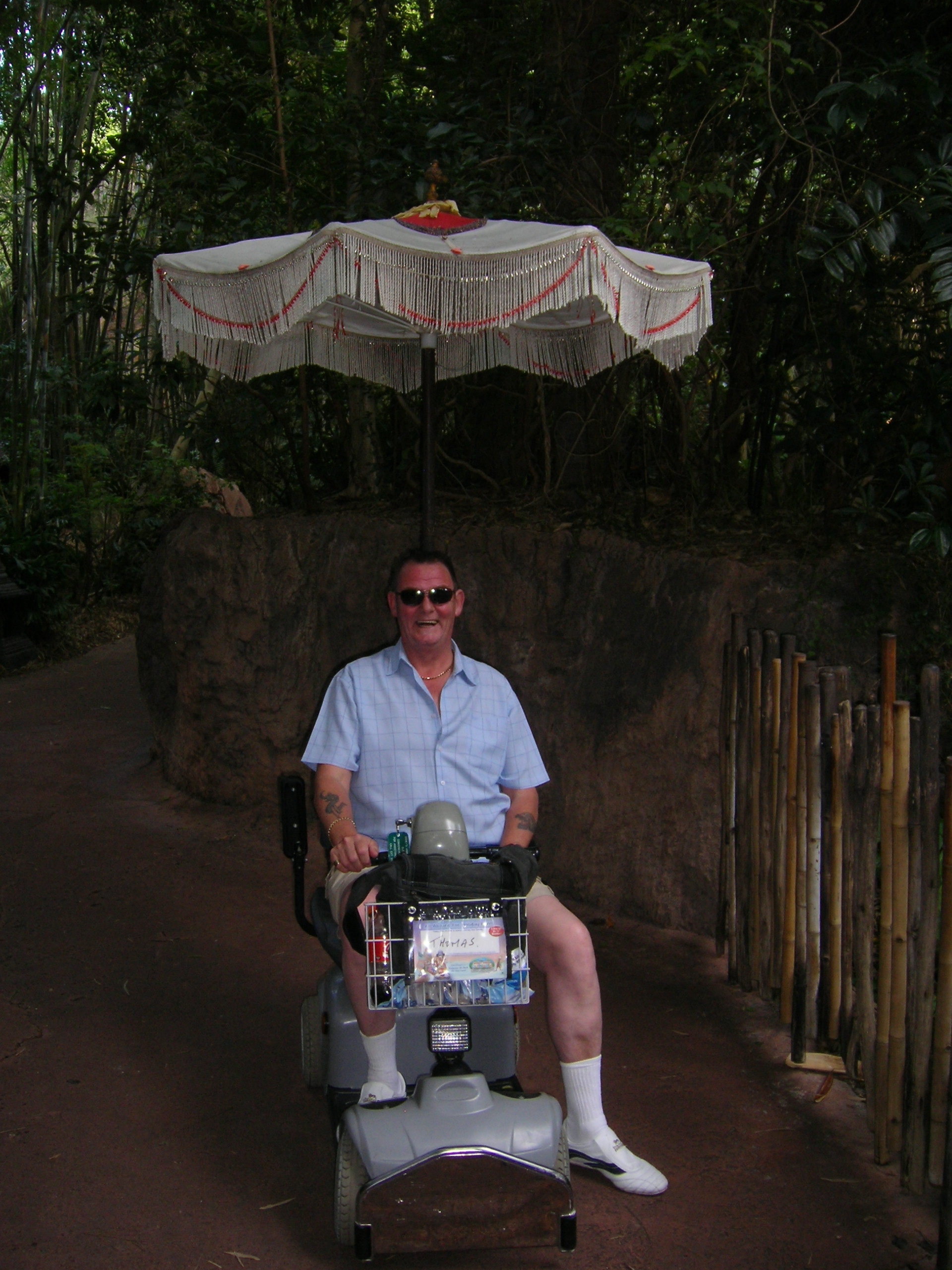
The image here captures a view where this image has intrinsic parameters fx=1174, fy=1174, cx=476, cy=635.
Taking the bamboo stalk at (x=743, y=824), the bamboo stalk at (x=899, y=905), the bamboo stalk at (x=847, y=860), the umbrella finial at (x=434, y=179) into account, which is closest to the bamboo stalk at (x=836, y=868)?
the bamboo stalk at (x=847, y=860)

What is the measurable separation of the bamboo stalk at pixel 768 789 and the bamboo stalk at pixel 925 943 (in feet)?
3.01

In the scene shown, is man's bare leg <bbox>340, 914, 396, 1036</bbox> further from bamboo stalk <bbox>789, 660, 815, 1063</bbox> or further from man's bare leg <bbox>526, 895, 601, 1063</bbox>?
bamboo stalk <bbox>789, 660, 815, 1063</bbox>

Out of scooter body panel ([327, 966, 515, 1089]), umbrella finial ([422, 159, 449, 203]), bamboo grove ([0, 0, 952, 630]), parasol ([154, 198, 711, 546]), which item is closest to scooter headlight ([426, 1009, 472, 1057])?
scooter body panel ([327, 966, 515, 1089])

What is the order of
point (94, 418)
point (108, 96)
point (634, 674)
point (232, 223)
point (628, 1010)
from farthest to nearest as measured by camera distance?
point (94, 418)
point (108, 96)
point (232, 223)
point (634, 674)
point (628, 1010)

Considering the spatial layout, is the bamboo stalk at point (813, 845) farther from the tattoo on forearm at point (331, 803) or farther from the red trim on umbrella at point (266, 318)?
the red trim on umbrella at point (266, 318)

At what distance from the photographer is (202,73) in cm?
666

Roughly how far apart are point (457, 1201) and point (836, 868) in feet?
4.55

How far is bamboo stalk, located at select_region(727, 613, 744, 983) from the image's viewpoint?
4027 millimetres

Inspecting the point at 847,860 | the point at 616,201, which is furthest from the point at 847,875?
the point at 616,201

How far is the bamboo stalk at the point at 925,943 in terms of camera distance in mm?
2648

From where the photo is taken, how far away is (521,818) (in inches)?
121

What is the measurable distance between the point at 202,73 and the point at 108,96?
197 inches

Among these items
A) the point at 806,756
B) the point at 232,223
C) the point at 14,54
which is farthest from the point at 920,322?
the point at 14,54

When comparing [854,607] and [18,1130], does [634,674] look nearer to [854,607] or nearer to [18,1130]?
[854,607]
